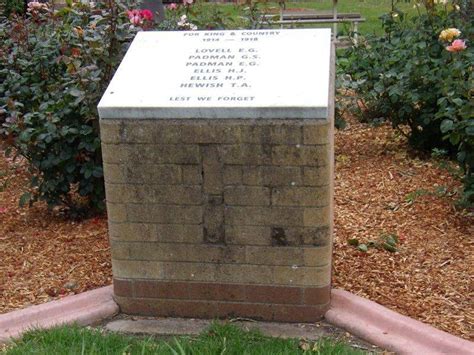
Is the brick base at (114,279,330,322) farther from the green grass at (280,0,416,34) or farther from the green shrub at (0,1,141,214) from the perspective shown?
the green grass at (280,0,416,34)

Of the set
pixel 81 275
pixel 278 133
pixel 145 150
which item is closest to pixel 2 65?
pixel 81 275

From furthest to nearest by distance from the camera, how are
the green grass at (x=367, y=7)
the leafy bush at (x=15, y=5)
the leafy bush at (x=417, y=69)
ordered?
the green grass at (x=367, y=7), the leafy bush at (x=15, y=5), the leafy bush at (x=417, y=69)

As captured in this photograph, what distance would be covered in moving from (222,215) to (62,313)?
0.92 meters

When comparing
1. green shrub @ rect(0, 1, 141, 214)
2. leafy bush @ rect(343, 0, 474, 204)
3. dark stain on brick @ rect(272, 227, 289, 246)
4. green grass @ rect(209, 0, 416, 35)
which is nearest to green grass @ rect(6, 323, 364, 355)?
dark stain on brick @ rect(272, 227, 289, 246)

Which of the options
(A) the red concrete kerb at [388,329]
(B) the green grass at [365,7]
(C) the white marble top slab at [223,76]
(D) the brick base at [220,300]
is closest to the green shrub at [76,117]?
(C) the white marble top slab at [223,76]

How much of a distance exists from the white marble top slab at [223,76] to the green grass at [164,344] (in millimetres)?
971

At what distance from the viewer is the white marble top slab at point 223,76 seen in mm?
3188

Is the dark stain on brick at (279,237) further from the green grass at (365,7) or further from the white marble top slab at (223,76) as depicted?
A: the green grass at (365,7)

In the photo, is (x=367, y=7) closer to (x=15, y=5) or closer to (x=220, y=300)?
(x=15, y=5)

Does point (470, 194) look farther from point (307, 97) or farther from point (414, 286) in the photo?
point (307, 97)

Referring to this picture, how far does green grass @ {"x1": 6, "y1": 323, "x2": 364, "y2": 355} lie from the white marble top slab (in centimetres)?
97

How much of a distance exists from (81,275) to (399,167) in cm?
260

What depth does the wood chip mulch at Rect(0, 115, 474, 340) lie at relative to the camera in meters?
3.58

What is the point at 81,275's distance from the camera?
394 centimetres
